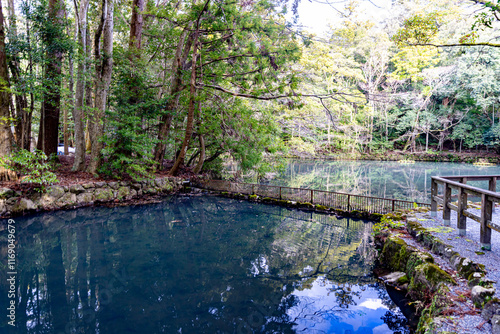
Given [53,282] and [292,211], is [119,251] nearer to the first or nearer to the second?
[53,282]

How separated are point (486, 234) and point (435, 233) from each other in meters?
0.77

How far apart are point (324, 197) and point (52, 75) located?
36.1 feet

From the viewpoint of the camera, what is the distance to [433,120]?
1256 inches

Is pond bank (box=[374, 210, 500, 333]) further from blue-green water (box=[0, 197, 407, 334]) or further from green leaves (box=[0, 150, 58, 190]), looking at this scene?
green leaves (box=[0, 150, 58, 190])

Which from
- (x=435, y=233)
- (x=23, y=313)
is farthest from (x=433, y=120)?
(x=23, y=313)

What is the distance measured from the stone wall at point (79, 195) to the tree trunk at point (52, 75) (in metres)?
3.39

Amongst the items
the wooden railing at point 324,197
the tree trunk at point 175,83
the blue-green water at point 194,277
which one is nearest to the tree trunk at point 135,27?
the tree trunk at point 175,83

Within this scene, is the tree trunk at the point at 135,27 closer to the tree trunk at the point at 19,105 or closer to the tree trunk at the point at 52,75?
the tree trunk at the point at 52,75

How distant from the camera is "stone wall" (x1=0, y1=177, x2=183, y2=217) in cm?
846

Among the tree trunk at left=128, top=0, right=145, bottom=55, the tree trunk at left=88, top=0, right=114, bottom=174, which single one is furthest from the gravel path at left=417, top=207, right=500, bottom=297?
the tree trunk at left=128, top=0, right=145, bottom=55

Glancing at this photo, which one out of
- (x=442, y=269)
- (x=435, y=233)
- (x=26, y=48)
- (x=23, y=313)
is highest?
(x=26, y=48)

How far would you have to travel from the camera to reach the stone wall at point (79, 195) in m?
8.46

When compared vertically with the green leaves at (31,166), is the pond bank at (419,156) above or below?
above

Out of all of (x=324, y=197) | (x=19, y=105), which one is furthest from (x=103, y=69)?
(x=324, y=197)
